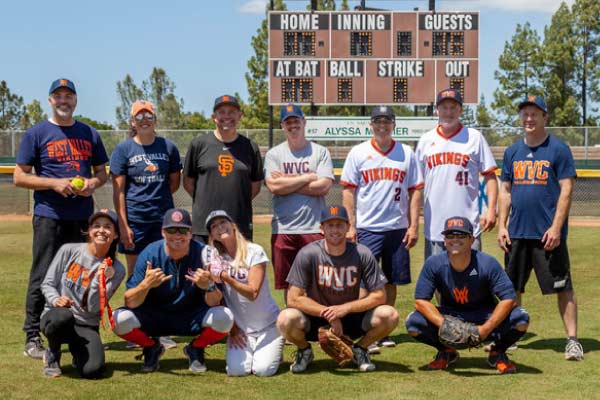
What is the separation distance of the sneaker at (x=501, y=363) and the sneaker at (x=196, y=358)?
215 centimetres

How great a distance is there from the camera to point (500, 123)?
44125 millimetres

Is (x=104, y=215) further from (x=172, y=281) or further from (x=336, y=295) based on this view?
(x=336, y=295)

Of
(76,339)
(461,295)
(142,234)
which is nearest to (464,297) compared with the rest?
(461,295)

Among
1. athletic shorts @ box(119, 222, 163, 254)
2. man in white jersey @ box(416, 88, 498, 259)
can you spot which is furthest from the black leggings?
man in white jersey @ box(416, 88, 498, 259)

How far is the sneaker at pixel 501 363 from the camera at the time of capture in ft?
18.7

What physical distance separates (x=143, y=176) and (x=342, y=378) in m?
2.35

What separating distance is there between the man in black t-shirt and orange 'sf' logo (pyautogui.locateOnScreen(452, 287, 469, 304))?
74.1 inches

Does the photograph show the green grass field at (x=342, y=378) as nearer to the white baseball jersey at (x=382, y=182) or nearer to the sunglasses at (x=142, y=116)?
the white baseball jersey at (x=382, y=182)

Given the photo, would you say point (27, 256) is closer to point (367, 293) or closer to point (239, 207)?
point (239, 207)

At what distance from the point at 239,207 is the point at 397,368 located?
1853 millimetres

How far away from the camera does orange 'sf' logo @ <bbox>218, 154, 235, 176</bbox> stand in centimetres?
653

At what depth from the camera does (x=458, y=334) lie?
218 inches

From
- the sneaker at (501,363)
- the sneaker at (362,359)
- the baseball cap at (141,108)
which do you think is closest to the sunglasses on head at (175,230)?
the baseball cap at (141,108)

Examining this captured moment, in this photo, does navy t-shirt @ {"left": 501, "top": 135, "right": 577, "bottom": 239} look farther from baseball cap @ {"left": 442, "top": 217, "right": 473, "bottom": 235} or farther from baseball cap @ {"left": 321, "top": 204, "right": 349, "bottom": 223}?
baseball cap @ {"left": 321, "top": 204, "right": 349, "bottom": 223}
